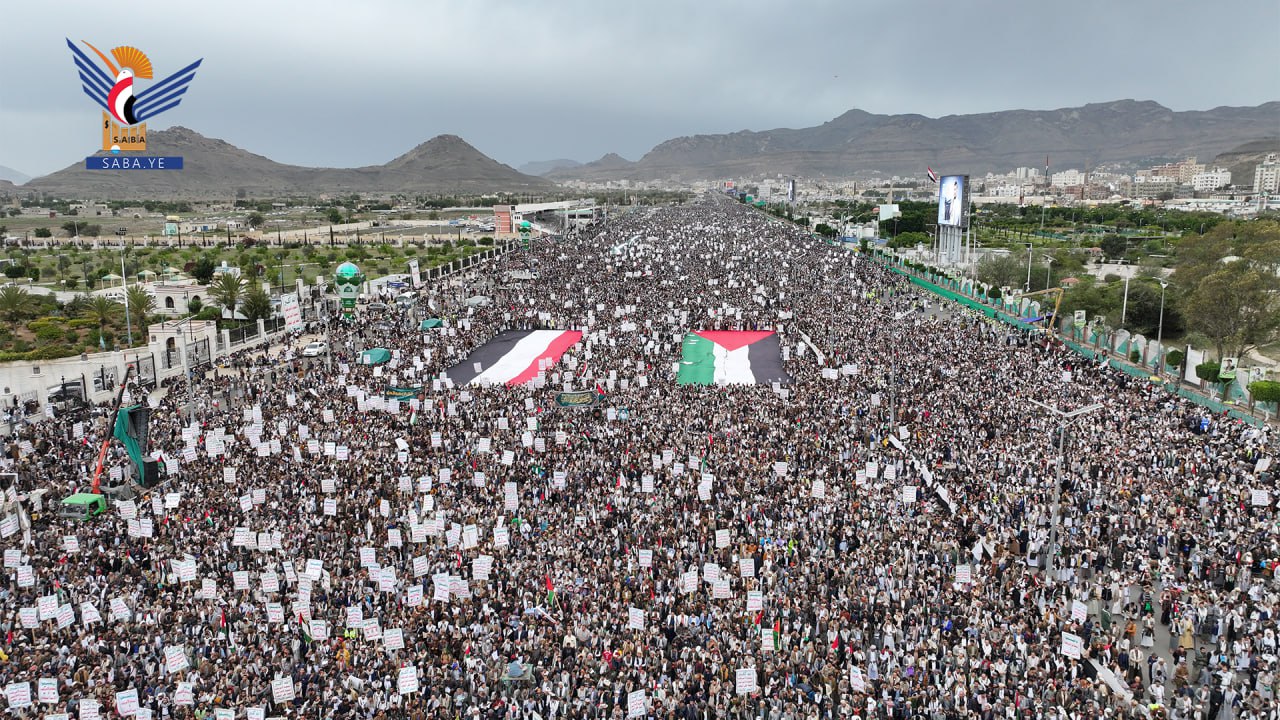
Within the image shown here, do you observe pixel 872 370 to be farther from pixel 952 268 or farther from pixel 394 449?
pixel 952 268

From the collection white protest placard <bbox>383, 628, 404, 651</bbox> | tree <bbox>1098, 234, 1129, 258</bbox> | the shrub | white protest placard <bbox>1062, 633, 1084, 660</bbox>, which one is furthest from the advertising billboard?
white protest placard <bbox>383, 628, 404, 651</bbox>

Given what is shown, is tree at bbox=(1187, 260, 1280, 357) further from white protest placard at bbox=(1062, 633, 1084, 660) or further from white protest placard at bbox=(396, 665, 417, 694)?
white protest placard at bbox=(396, 665, 417, 694)

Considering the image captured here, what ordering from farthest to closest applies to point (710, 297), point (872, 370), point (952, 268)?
point (952, 268) → point (710, 297) → point (872, 370)

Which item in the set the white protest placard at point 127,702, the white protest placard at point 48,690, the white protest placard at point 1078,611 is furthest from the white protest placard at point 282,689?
the white protest placard at point 1078,611

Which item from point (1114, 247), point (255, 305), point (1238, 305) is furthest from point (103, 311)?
point (1114, 247)

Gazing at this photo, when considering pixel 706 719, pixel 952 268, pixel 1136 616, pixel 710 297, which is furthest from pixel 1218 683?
pixel 952 268

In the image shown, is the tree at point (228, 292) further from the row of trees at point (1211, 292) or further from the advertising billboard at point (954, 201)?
the advertising billboard at point (954, 201)
